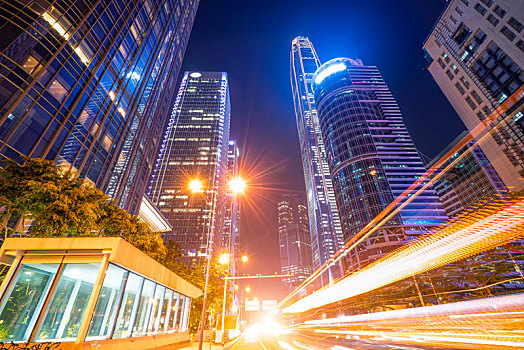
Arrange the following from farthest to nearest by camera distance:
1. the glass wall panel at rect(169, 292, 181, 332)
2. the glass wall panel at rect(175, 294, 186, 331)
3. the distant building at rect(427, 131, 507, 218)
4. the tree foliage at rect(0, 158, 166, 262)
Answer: the distant building at rect(427, 131, 507, 218) → the glass wall panel at rect(175, 294, 186, 331) → the glass wall panel at rect(169, 292, 181, 332) → the tree foliage at rect(0, 158, 166, 262)

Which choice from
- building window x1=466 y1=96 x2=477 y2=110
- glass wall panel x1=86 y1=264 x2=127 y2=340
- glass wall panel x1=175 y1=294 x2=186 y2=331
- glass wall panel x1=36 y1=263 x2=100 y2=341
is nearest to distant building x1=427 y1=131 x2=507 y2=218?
building window x1=466 y1=96 x2=477 y2=110

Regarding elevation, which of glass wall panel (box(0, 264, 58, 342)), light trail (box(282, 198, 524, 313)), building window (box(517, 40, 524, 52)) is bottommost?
glass wall panel (box(0, 264, 58, 342))

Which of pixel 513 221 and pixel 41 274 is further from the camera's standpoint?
pixel 513 221

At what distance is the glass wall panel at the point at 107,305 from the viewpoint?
31.0ft

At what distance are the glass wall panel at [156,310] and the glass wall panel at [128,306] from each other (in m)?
2.43

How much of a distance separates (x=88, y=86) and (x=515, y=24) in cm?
7276

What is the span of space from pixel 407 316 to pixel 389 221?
83124 mm

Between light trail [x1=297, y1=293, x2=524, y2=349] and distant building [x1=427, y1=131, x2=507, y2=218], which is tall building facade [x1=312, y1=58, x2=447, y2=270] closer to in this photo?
distant building [x1=427, y1=131, x2=507, y2=218]

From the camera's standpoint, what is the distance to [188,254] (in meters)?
112

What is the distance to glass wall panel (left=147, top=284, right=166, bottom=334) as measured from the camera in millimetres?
14313

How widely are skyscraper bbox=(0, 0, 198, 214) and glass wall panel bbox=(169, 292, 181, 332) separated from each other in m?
14.9

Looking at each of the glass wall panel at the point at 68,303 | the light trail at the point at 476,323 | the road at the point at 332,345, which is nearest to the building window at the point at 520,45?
the light trail at the point at 476,323

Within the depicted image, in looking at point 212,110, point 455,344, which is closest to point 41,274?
point 455,344

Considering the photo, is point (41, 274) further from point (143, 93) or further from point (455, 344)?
point (143, 93)
